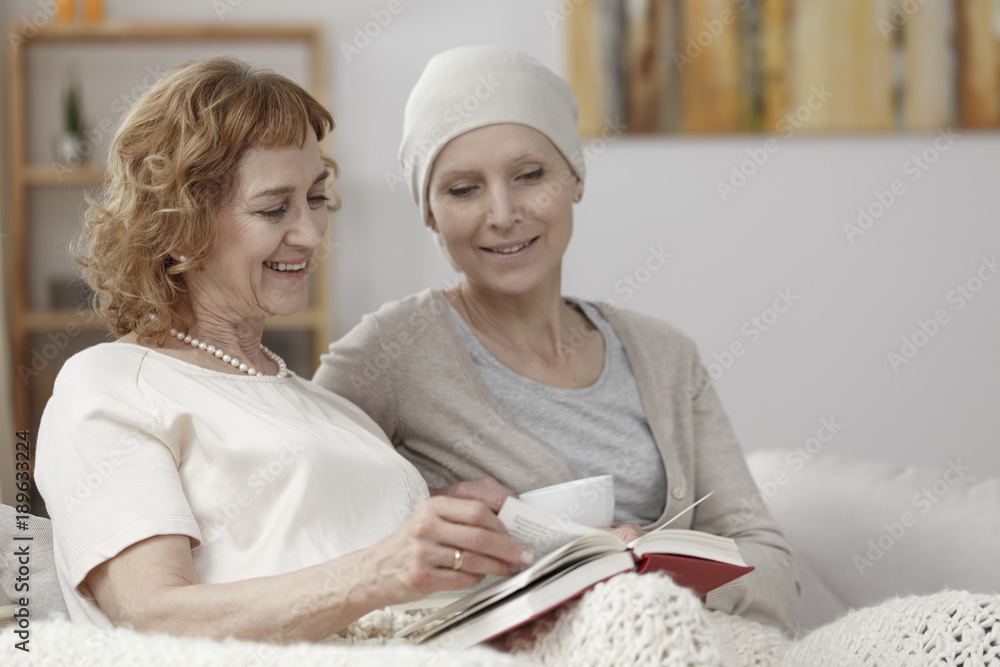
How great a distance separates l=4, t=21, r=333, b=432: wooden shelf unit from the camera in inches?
124

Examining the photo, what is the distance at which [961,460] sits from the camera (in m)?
3.30

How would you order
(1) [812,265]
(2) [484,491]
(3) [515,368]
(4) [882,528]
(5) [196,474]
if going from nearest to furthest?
1. (5) [196,474]
2. (2) [484,491]
3. (3) [515,368]
4. (4) [882,528]
5. (1) [812,265]

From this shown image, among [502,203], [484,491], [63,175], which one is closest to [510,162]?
[502,203]

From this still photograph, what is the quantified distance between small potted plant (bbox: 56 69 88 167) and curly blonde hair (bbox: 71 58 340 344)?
7.01ft

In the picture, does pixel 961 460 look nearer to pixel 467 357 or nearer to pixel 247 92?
pixel 467 357

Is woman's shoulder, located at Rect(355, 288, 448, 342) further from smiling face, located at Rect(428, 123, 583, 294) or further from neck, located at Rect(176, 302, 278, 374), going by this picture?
neck, located at Rect(176, 302, 278, 374)

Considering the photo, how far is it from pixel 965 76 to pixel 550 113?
233 centimetres

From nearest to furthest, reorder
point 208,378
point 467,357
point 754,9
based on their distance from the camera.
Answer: point 208,378 < point 467,357 < point 754,9

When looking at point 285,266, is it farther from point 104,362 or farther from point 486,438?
point 486,438

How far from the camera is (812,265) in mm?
3318

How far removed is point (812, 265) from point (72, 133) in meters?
2.66

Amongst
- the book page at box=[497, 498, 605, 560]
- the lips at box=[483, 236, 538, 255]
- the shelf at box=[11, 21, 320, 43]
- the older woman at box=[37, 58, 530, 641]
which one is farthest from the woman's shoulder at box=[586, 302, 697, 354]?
the shelf at box=[11, 21, 320, 43]

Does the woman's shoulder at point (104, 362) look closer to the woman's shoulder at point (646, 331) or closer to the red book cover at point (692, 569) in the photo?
the red book cover at point (692, 569)

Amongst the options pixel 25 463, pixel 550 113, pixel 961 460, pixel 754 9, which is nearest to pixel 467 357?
pixel 550 113
